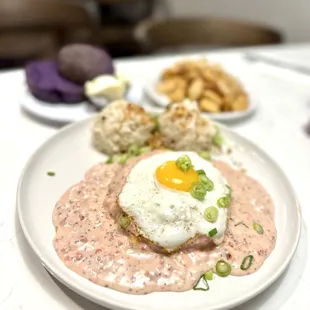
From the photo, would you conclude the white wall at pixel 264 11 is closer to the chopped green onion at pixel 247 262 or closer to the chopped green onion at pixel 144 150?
the chopped green onion at pixel 144 150

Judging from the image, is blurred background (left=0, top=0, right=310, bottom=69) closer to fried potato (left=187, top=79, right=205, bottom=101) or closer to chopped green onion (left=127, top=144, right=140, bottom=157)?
fried potato (left=187, top=79, right=205, bottom=101)

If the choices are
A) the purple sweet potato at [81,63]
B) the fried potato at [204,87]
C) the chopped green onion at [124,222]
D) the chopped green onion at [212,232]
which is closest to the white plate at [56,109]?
the purple sweet potato at [81,63]

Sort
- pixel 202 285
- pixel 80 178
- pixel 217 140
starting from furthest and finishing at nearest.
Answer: pixel 217 140 < pixel 80 178 < pixel 202 285

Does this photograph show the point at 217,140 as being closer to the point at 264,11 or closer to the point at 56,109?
the point at 56,109

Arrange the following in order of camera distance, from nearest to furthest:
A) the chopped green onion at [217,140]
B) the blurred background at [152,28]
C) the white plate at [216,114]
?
1. the chopped green onion at [217,140]
2. the white plate at [216,114]
3. the blurred background at [152,28]

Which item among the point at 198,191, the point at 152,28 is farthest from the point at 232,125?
the point at 152,28
